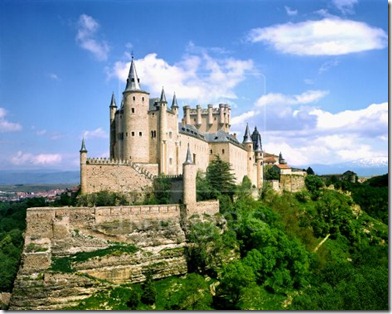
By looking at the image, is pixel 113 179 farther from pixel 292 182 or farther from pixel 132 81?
pixel 292 182

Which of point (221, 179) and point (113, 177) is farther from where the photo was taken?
point (221, 179)

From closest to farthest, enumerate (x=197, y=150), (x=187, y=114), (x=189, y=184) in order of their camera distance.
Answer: (x=189, y=184) → (x=197, y=150) → (x=187, y=114)

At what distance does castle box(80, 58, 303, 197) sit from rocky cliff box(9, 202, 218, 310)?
7.60 ft

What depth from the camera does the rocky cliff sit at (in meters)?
20.0

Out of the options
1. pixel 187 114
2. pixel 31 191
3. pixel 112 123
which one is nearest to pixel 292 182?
pixel 187 114

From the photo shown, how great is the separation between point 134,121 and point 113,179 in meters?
3.18

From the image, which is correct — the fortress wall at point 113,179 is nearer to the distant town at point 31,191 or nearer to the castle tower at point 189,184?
the castle tower at point 189,184

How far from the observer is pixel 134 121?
1081 inches

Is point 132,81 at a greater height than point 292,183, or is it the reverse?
point 132,81

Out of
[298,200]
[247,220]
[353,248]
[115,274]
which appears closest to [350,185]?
[298,200]

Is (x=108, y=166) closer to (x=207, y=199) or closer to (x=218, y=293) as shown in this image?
(x=207, y=199)

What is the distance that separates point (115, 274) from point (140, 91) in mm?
9527

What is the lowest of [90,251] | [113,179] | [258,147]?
[90,251]

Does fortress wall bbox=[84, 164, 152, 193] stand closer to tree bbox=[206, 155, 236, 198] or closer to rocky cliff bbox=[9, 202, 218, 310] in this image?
rocky cliff bbox=[9, 202, 218, 310]
